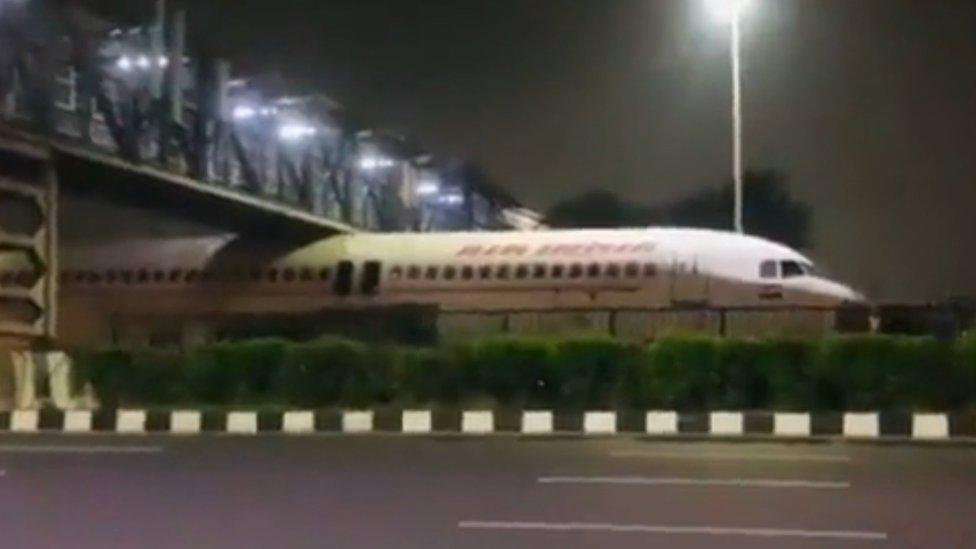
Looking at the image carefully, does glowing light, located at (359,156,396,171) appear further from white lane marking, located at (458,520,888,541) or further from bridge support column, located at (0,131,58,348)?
white lane marking, located at (458,520,888,541)

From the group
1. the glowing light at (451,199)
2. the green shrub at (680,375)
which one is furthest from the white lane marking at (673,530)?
the glowing light at (451,199)

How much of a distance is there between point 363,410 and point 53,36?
621 inches

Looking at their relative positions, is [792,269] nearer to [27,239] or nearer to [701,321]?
[701,321]

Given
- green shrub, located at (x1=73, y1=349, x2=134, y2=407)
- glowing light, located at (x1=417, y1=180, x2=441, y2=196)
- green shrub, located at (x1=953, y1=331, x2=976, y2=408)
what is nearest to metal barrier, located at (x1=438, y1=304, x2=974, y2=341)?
green shrub, located at (x1=953, y1=331, x2=976, y2=408)

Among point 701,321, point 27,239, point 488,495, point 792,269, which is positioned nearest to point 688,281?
point 792,269

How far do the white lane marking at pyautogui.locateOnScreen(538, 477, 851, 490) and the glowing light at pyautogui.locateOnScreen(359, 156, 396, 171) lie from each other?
42965 mm

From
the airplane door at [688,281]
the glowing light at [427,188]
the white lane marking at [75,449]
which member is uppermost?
the glowing light at [427,188]

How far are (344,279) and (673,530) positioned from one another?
29188 millimetres

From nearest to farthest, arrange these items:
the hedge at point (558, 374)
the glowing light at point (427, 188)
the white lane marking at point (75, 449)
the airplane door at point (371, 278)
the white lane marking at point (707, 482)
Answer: the white lane marking at point (707, 482) → the white lane marking at point (75, 449) → the hedge at point (558, 374) → the airplane door at point (371, 278) → the glowing light at point (427, 188)

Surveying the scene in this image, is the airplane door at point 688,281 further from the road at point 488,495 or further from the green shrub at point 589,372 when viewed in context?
the road at point 488,495

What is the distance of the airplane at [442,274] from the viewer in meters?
32.1

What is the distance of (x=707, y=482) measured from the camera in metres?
10.6

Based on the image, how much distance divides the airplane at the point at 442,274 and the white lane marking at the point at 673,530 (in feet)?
59.6

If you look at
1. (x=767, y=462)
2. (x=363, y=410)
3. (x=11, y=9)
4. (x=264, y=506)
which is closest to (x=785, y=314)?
(x=363, y=410)
